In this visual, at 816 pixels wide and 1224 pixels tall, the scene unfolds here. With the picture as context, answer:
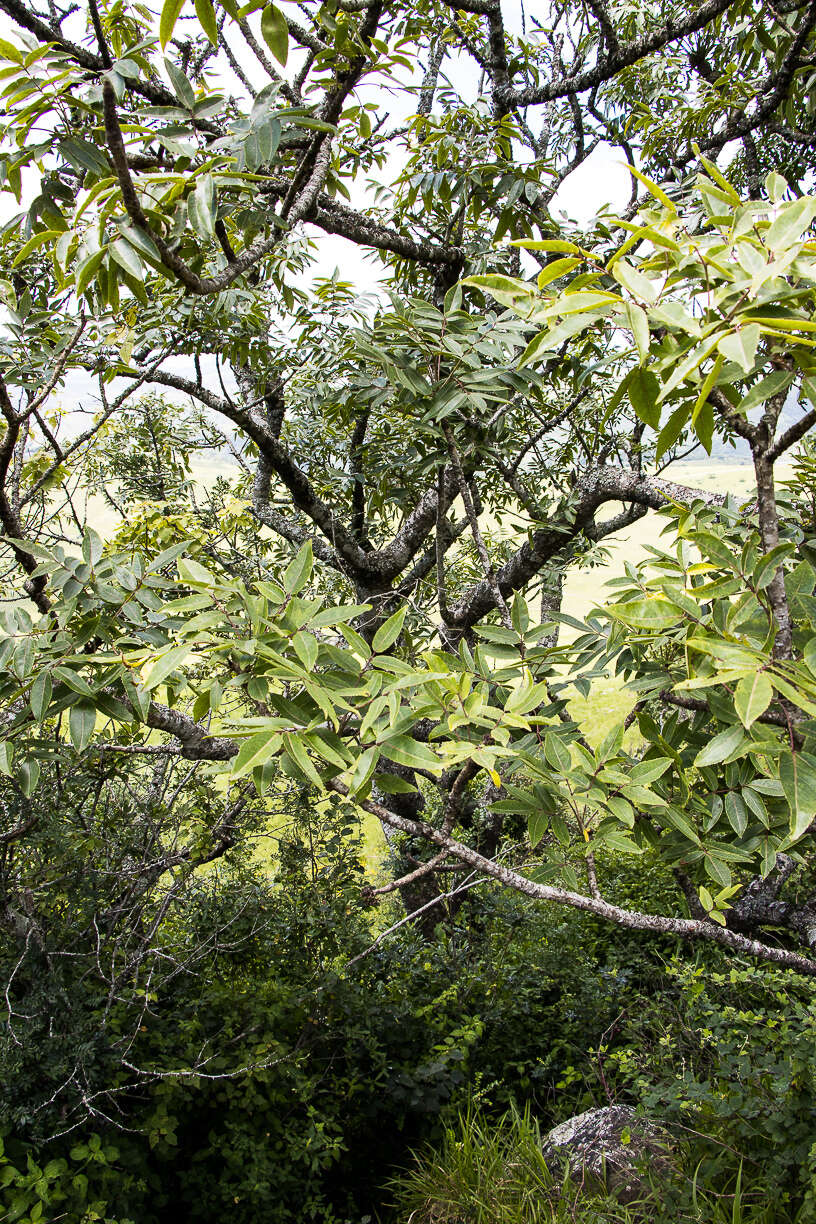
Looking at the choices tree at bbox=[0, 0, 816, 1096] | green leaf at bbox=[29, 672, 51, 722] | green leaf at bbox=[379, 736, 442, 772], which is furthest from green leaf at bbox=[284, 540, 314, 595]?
green leaf at bbox=[29, 672, 51, 722]

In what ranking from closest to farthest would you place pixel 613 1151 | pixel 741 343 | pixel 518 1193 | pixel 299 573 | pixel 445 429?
1. pixel 741 343
2. pixel 299 573
3. pixel 445 429
4. pixel 518 1193
5. pixel 613 1151

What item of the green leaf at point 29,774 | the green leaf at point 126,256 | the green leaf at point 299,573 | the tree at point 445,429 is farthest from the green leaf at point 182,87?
the green leaf at point 29,774

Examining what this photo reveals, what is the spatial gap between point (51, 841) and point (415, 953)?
1.84 meters

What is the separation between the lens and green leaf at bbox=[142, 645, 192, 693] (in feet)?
3.30

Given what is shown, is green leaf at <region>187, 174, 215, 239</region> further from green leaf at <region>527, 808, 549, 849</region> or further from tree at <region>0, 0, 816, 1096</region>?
green leaf at <region>527, 808, 549, 849</region>

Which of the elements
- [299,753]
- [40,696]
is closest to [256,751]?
[299,753]

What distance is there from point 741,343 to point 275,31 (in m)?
0.77

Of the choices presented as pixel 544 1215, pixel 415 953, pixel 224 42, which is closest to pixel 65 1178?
pixel 544 1215

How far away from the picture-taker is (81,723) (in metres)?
1.16

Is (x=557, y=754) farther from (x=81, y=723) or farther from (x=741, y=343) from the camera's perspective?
(x=81, y=723)

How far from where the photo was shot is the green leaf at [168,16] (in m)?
0.80

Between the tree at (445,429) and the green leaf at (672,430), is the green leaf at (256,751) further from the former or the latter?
the green leaf at (672,430)

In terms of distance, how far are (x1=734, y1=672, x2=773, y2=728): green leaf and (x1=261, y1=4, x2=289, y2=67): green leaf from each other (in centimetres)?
96

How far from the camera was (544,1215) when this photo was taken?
2328mm
